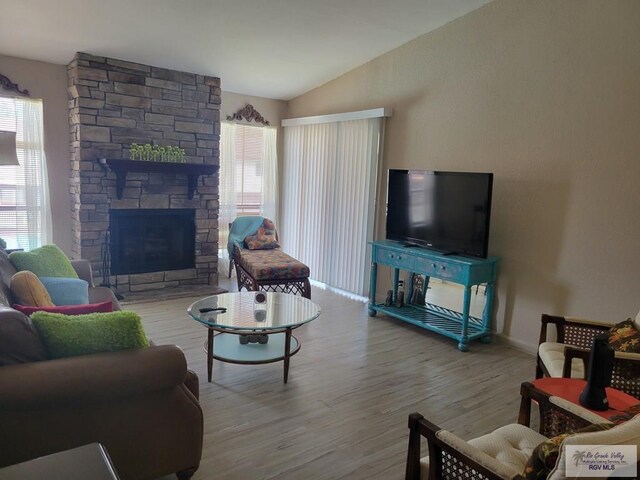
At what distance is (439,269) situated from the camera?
4.14 meters

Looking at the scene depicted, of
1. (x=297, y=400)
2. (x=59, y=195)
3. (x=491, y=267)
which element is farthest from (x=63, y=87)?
(x=491, y=267)

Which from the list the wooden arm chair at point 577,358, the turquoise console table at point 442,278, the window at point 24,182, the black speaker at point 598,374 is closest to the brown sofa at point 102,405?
the black speaker at point 598,374

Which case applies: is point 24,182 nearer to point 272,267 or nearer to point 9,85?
point 9,85

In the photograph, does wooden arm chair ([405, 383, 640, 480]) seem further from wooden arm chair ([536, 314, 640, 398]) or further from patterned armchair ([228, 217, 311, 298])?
patterned armchair ([228, 217, 311, 298])

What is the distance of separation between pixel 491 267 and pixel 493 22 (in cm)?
215

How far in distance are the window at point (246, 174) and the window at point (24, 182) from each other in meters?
2.10

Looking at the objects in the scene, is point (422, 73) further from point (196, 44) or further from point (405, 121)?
point (196, 44)

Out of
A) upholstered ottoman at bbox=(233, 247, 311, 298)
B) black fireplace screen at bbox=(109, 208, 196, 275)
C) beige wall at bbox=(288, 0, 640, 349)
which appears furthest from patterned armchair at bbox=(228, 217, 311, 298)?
beige wall at bbox=(288, 0, 640, 349)

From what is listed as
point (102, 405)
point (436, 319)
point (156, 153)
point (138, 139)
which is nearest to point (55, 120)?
point (138, 139)

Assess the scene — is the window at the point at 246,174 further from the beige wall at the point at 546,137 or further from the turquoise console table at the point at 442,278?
the beige wall at the point at 546,137

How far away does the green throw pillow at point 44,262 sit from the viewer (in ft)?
10.8

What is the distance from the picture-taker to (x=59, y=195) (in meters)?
5.10

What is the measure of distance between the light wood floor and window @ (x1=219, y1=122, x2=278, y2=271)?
216 cm

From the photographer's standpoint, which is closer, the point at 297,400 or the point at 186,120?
the point at 297,400
